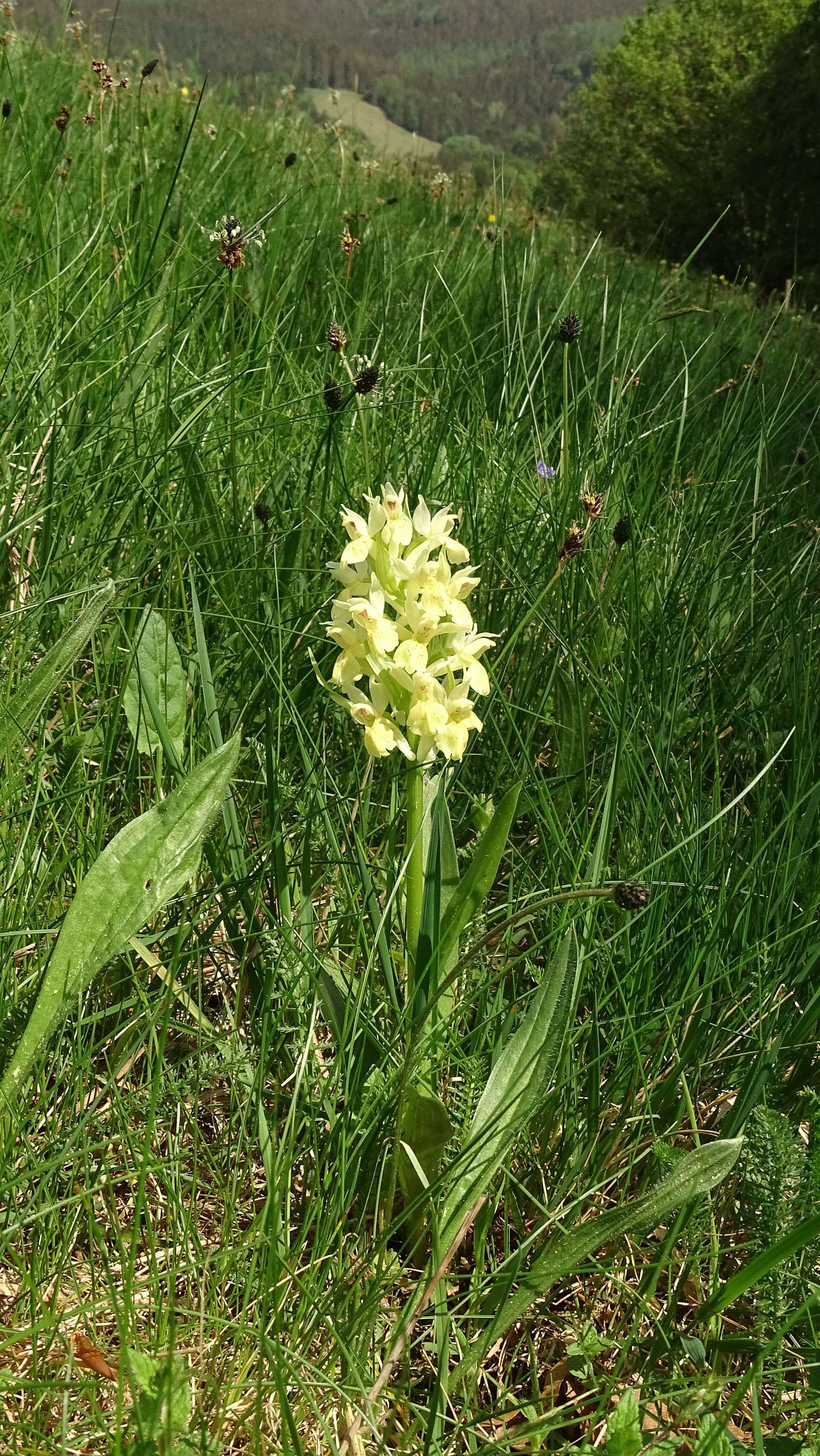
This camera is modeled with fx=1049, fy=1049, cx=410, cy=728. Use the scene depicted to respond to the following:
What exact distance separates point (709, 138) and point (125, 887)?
3495 centimetres

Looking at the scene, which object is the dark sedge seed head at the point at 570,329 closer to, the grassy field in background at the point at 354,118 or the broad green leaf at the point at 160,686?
Answer: the broad green leaf at the point at 160,686

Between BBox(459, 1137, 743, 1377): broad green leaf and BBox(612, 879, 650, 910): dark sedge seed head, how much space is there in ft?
0.87

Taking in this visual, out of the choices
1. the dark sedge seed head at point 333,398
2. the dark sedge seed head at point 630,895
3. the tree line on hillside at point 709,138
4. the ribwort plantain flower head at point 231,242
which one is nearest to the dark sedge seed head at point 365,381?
the dark sedge seed head at point 333,398

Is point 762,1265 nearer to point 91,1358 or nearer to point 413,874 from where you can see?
point 413,874

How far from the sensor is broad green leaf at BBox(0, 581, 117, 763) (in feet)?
4.36

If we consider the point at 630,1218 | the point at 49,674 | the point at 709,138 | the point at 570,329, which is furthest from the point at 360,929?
the point at 709,138

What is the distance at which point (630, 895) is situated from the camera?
1.05 meters

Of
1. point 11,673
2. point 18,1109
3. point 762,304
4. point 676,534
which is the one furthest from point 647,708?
point 762,304

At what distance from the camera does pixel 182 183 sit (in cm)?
316

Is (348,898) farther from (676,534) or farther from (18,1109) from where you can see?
(676,534)

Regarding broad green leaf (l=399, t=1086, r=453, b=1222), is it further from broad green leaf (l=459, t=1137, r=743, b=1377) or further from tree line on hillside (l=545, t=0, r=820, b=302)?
tree line on hillside (l=545, t=0, r=820, b=302)

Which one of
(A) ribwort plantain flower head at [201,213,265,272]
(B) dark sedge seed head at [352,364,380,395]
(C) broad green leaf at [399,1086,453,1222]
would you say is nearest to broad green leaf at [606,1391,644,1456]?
(C) broad green leaf at [399,1086,453,1222]

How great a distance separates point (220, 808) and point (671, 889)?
2.09ft

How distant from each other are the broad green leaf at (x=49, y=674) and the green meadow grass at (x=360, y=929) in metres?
0.05
